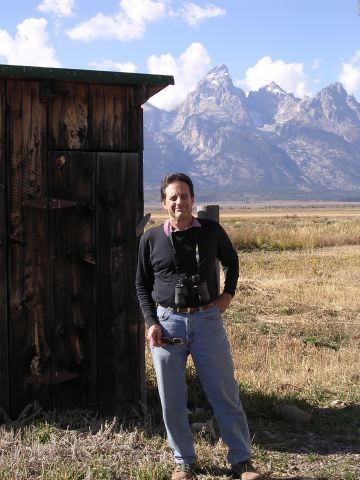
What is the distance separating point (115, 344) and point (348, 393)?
2.16 m

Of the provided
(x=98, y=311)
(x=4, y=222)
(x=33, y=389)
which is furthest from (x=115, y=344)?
(x=4, y=222)

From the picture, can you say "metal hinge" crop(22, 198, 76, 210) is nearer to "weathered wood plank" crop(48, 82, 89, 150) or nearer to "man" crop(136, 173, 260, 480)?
"weathered wood plank" crop(48, 82, 89, 150)

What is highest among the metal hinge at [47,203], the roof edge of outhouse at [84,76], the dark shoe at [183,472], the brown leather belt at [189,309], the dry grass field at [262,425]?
the roof edge of outhouse at [84,76]

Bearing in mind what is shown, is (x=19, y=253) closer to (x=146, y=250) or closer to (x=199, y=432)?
(x=146, y=250)

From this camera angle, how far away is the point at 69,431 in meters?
5.05

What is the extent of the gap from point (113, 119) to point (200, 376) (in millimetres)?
2230

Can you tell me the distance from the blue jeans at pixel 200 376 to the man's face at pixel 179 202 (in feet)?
1.83

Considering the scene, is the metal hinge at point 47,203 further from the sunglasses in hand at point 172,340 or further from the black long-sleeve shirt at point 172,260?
the sunglasses in hand at point 172,340

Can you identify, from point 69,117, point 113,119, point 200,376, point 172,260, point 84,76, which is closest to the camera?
point 172,260

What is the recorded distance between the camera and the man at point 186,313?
4148 millimetres

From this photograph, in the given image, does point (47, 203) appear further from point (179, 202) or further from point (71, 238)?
point (179, 202)

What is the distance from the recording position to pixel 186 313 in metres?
4.17

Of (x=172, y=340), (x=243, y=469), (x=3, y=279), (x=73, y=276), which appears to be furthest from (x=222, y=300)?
(x=3, y=279)

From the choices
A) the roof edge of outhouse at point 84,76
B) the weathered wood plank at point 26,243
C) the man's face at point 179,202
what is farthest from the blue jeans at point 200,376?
the roof edge of outhouse at point 84,76
